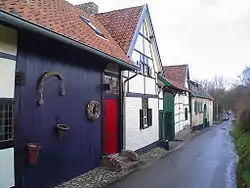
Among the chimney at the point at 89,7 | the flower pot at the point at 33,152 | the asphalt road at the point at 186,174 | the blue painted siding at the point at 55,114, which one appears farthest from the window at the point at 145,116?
the flower pot at the point at 33,152

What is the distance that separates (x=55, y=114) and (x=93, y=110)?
2230 millimetres

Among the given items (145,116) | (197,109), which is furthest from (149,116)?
(197,109)

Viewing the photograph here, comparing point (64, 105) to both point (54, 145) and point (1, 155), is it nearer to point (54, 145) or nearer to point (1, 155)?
point (54, 145)

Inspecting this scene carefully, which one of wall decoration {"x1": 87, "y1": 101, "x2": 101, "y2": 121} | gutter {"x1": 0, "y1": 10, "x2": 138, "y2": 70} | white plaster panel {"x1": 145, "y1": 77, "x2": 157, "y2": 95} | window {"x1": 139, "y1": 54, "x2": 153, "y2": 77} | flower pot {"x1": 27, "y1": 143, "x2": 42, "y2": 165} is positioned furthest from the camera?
white plaster panel {"x1": 145, "y1": 77, "x2": 157, "y2": 95}

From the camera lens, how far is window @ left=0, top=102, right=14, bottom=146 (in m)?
7.22

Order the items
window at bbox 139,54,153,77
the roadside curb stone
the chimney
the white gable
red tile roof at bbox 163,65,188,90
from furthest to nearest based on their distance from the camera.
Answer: red tile roof at bbox 163,65,188,90, the chimney, window at bbox 139,54,153,77, the white gable, the roadside curb stone

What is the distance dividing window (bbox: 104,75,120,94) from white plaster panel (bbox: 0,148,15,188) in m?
5.76

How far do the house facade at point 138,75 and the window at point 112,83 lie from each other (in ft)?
2.10

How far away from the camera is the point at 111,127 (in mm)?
13172

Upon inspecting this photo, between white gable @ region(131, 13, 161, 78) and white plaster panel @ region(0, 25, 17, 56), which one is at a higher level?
white gable @ region(131, 13, 161, 78)

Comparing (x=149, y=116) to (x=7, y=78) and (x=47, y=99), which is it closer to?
(x=47, y=99)

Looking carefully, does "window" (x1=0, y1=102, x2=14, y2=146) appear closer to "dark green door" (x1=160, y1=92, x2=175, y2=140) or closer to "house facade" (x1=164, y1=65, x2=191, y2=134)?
"dark green door" (x1=160, y1=92, x2=175, y2=140)

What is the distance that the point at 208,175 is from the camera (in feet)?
37.4

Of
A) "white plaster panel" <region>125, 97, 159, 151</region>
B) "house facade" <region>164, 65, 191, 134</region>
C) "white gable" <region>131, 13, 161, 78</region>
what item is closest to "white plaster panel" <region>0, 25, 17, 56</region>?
"white plaster panel" <region>125, 97, 159, 151</region>
